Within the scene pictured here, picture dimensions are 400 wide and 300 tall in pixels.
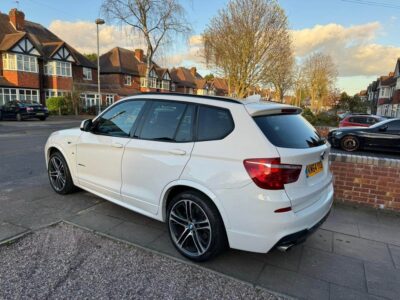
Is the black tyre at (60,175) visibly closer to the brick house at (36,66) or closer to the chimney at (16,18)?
the brick house at (36,66)

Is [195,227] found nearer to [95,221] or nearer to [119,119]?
[95,221]

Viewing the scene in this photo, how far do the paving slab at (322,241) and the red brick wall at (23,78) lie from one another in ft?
108

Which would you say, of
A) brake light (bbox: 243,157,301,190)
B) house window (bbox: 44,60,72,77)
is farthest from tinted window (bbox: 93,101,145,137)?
house window (bbox: 44,60,72,77)

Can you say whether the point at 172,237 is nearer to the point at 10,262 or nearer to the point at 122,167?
the point at 122,167

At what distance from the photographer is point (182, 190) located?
10.2 ft

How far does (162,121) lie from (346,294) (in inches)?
98.3

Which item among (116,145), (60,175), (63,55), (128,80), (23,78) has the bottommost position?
(60,175)

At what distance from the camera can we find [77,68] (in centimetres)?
3603

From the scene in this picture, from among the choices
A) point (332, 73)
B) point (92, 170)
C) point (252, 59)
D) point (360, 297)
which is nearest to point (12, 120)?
point (252, 59)

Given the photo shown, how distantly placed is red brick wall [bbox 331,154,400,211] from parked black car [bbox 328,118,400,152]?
7.60 m

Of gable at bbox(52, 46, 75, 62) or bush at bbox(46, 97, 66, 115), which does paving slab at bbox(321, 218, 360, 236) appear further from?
gable at bbox(52, 46, 75, 62)

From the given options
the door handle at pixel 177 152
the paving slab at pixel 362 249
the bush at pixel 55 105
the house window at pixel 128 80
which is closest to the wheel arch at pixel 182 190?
the door handle at pixel 177 152

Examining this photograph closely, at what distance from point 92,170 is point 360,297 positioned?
3.42 m

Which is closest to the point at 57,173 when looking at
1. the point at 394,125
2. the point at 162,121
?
the point at 162,121
